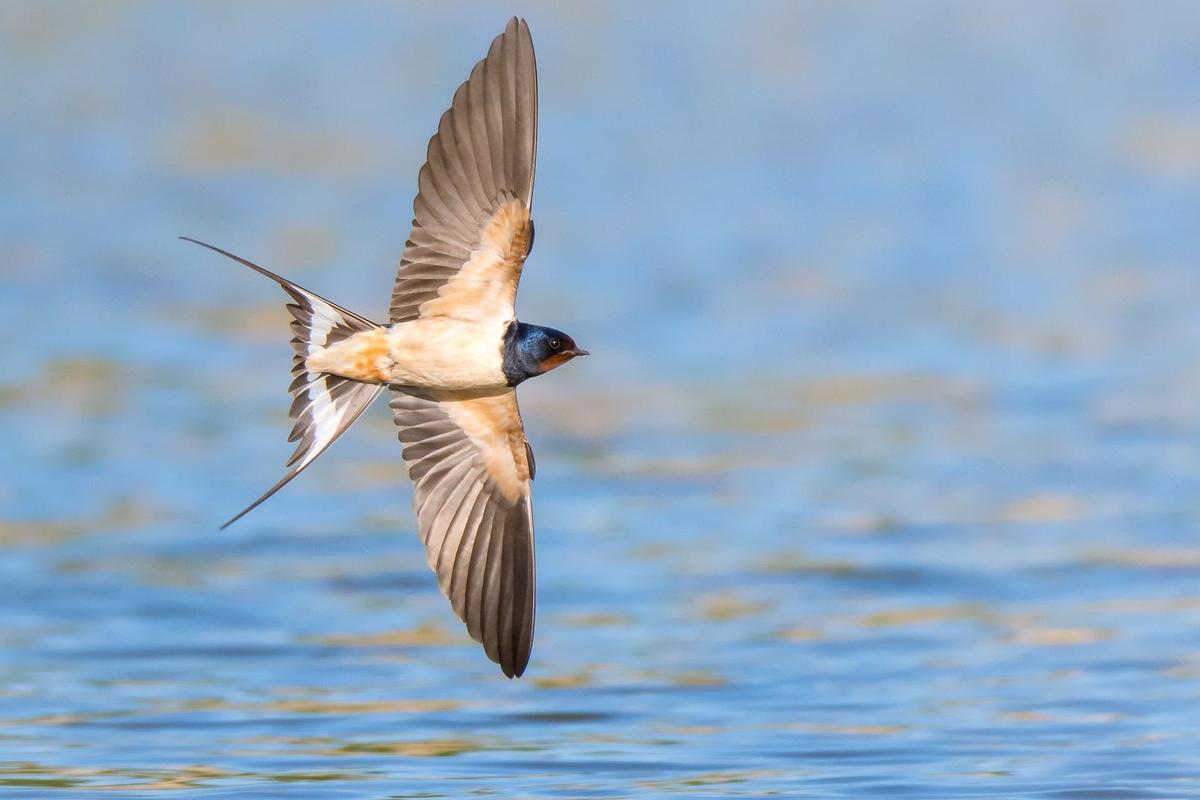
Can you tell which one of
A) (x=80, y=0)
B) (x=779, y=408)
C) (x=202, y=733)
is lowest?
(x=202, y=733)

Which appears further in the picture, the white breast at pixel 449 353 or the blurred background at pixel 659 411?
the blurred background at pixel 659 411

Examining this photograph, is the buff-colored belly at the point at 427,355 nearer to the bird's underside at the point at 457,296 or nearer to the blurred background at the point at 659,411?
the bird's underside at the point at 457,296

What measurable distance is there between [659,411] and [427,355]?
6.19m

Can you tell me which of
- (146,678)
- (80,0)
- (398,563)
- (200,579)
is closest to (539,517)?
(398,563)

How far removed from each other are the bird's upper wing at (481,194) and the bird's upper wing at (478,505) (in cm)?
39

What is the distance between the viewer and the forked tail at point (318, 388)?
5262mm

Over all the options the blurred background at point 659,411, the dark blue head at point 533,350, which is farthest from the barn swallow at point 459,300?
the blurred background at point 659,411

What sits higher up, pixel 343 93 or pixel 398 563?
A: pixel 343 93

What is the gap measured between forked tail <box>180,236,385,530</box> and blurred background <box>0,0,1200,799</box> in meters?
0.99

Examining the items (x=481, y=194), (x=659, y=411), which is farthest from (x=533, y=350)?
(x=659, y=411)

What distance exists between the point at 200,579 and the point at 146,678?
1.33 m

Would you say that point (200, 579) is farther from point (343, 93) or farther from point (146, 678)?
point (343, 93)

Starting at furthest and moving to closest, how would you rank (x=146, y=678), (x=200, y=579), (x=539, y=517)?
(x=539, y=517), (x=200, y=579), (x=146, y=678)

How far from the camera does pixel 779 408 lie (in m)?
11.4
